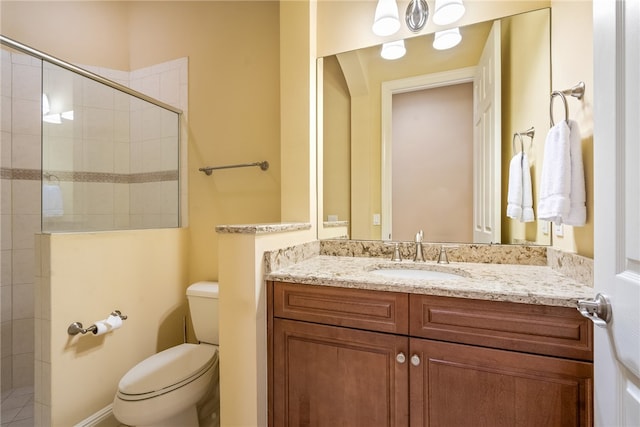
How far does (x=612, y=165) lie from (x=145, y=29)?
294 cm

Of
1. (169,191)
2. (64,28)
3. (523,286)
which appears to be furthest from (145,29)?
(523,286)

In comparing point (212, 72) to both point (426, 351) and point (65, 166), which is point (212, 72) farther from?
point (426, 351)

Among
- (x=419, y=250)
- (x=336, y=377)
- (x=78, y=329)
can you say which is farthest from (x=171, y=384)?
(x=419, y=250)

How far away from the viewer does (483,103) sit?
141cm

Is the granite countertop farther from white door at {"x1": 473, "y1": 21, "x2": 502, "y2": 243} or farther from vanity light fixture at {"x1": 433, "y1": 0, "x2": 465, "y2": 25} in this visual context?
vanity light fixture at {"x1": 433, "y1": 0, "x2": 465, "y2": 25}

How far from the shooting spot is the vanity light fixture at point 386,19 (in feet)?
4.73

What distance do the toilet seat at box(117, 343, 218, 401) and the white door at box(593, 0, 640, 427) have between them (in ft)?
4.89

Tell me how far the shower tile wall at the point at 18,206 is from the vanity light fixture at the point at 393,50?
7.24ft

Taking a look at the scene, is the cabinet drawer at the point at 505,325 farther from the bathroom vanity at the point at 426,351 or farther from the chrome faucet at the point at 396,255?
the chrome faucet at the point at 396,255

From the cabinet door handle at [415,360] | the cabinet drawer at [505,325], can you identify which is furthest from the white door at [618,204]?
the cabinet door handle at [415,360]

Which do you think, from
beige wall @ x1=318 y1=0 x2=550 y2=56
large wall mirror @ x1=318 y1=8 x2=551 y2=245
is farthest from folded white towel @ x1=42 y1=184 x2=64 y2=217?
beige wall @ x1=318 y1=0 x2=550 y2=56

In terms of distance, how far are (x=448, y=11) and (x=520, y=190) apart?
92 cm

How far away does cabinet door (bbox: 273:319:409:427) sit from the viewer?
102cm

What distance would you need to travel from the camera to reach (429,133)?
5.03ft
